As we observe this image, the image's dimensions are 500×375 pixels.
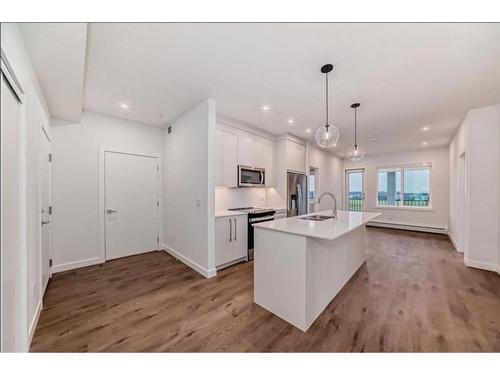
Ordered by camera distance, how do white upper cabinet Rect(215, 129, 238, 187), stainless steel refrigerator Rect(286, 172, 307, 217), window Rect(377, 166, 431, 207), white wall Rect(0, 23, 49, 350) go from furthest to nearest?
window Rect(377, 166, 431, 207) < stainless steel refrigerator Rect(286, 172, 307, 217) < white upper cabinet Rect(215, 129, 238, 187) < white wall Rect(0, 23, 49, 350)

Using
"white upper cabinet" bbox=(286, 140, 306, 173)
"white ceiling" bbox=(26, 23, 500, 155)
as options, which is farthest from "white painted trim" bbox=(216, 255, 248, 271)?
"white ceiling" bbox=(26, 23, 500, 155)

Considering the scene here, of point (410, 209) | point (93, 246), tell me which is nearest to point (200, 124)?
point (93, 246)

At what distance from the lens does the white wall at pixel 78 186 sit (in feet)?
9.87

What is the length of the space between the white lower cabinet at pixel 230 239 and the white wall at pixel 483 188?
151 inches

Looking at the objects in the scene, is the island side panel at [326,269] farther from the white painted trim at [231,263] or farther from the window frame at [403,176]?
the window frame at [403,176]

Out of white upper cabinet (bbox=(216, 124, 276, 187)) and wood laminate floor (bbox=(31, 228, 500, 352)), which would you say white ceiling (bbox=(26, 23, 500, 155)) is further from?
wood laminate floor (bbox=(31, 228, 500, 352))

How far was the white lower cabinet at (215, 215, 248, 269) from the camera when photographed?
3.07 metres

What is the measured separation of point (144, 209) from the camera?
389 cm

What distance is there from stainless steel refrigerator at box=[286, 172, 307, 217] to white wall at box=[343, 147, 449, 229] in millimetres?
3493

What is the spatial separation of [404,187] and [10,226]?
8631 mm

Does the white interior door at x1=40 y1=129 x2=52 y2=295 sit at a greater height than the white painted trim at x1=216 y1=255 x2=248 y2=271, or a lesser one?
greater

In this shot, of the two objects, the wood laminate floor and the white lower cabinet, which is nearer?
the wood laminate floor
